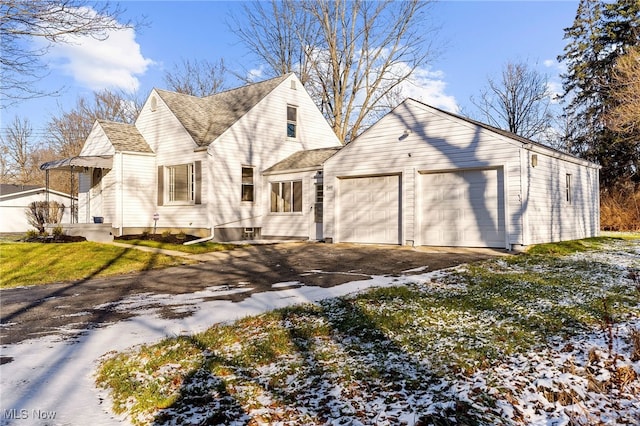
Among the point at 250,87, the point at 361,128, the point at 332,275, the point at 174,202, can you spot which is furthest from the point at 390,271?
the point at 361,128

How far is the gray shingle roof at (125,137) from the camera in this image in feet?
60.0

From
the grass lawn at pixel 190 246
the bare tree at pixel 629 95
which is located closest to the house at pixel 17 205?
the grass lawn at pixel 190 246

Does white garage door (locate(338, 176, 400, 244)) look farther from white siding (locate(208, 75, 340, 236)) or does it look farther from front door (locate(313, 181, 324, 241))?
white siding (locate(208, 75, 340, 236))

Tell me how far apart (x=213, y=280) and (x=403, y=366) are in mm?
5977

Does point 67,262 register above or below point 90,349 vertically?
above

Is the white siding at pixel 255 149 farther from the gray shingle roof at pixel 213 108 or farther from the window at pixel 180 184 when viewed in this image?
the window at pixel 180 184

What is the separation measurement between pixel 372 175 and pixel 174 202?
A: 851 cm

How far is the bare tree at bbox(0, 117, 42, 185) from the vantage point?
4253 centimetres

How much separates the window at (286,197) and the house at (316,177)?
0.05 meters

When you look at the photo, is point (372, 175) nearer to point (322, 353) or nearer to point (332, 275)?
point (332, 275)

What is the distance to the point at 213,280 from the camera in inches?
358

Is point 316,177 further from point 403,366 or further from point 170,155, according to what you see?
point 403,366

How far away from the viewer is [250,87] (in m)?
20.9

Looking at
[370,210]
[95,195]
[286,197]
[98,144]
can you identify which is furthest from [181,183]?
[370,210]
